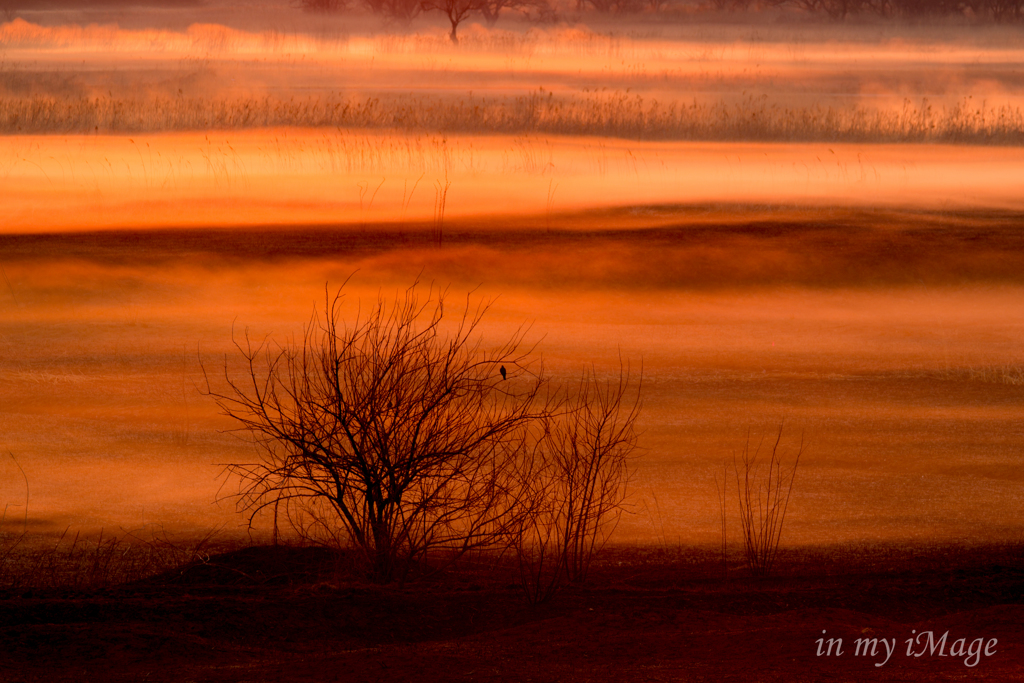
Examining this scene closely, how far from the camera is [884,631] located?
8875 millimetres

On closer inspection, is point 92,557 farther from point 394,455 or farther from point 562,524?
point 562,524

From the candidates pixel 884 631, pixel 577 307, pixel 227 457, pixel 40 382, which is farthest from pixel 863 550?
pixel 577 307

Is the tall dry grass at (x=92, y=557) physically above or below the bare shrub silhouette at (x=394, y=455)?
below

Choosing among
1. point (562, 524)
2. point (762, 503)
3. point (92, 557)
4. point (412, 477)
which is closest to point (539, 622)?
point (412, 477)

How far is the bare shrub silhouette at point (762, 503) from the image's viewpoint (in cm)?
1281

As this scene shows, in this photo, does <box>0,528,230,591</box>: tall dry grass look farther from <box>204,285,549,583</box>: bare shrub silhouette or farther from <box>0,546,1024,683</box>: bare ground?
<box>204,285,549,583</box>: bare shrub silhouette

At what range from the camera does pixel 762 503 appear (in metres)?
15.6

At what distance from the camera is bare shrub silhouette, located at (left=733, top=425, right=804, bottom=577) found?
12.8m

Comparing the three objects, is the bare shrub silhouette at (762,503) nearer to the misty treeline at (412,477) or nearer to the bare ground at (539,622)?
the bare ground at (539,622)

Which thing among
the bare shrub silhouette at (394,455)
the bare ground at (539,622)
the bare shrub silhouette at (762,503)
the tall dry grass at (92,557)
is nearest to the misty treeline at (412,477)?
the bare shrub silhouette at (394,455)

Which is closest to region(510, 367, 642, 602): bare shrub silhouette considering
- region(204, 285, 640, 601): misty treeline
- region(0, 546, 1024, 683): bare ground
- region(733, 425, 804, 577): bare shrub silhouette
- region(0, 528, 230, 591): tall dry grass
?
region(204, 285, 640, 601): misty treeline

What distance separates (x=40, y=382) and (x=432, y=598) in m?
17.4

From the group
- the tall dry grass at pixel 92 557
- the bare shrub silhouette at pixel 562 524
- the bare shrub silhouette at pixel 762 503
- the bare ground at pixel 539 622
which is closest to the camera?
the bare ground at pixel 539 622

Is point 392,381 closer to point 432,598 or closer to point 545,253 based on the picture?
point 432,598
